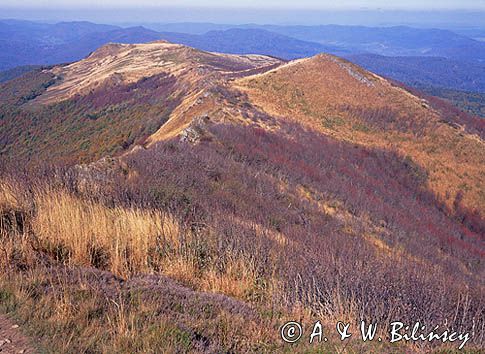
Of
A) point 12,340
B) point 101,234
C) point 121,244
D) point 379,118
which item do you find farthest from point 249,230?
point 379,118

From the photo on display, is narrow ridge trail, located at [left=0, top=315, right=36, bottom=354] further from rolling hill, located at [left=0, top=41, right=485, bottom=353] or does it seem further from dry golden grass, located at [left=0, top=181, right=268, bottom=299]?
dry golden grass, located at [left=0, top=181, right=268, bottom=299]

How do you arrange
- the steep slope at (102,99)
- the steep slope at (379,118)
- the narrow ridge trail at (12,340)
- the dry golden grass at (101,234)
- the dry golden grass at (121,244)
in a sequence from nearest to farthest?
the narrow ridge trail at (12,340) → the dry golden grass at (121,244) → the dry golden grass at (101,234) → the steep slope at (379,118) → the steep slope at (102,99)

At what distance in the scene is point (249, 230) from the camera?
7070 mm

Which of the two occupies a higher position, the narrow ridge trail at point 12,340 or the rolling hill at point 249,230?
the narrow ridge trail at point 12,340

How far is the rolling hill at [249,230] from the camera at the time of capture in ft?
12.1

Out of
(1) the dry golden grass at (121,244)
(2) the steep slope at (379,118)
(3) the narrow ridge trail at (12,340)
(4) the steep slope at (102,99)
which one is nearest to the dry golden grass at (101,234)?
(1) the dry golden grass at (121,244)

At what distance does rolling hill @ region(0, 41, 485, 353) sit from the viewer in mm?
3695

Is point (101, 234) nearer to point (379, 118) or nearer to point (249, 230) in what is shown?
point (249, 230)

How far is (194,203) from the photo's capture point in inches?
362

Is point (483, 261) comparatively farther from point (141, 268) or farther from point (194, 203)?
point (141, 268)

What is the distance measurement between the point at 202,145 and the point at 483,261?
15.4 m

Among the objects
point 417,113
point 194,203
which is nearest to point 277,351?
point 194,203

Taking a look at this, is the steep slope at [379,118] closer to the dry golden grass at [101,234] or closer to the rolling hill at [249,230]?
the rolling hill at [249,230]

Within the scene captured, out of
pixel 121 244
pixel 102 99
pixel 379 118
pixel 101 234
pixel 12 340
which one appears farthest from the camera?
pixel 102 99
